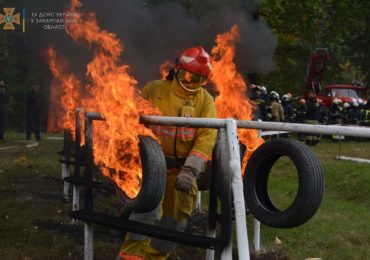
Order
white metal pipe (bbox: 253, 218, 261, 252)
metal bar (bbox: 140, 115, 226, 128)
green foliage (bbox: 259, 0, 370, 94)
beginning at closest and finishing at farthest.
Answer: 1. metal bar (bbox: 140, 115, 226, 128)
2. white metal pipe (bbox: 253, 218, 261, 252)
3. green foliage (bbox: 259, 0, 370, 94)

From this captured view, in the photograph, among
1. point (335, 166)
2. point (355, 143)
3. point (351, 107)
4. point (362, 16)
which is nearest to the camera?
point (335, 166)

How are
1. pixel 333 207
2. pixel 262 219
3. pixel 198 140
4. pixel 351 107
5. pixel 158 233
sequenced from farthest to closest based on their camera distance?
1. pixel 351 107
2. pixel 333 207
3. pixel 198 140
4. pixel 158 233
5. pixel 262 219

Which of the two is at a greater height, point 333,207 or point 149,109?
point 149,109

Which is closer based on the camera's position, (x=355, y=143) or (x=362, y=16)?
(x=355, y=143)

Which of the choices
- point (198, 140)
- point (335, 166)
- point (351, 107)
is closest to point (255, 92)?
point (335, 166)

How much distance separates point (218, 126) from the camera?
3283 millimetres

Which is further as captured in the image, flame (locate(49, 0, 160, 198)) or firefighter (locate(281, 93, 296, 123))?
firefighter (locate(281, 93, 296, 123))

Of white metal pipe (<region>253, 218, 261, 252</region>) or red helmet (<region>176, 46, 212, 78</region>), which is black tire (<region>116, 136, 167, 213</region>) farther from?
white metal pipe (<region>253, 218, 261, 252</region>)

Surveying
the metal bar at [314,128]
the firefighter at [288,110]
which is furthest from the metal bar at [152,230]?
the firefighter at [288,110]

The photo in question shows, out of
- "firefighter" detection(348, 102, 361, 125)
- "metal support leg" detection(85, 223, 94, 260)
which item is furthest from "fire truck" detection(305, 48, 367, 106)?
"metal support leg" detection(85, 223, 94, 260)

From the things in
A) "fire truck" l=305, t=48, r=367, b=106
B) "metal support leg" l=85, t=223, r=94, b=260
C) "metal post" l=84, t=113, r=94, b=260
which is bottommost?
"metal support leg" l=85, t=223, r=94, b=260

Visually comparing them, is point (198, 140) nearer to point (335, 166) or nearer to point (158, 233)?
point (158, 233)

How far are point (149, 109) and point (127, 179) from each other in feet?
1.92

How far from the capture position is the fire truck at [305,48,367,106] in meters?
21.4
